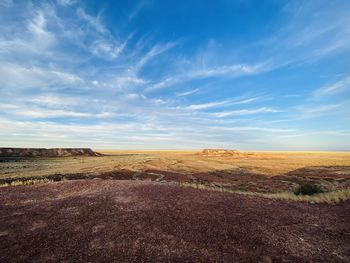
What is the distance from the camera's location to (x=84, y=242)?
816 cm

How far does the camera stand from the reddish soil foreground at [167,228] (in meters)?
7.41

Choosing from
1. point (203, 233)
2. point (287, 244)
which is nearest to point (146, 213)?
point (203, 233)

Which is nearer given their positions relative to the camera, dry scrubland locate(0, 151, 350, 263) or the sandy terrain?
dry scrubland locate(0, 151, 350, 263)

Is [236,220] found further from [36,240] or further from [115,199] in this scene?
[36,240]

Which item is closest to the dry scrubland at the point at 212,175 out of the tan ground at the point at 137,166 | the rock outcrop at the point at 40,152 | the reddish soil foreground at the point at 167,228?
the tan ground at the point at 137,166

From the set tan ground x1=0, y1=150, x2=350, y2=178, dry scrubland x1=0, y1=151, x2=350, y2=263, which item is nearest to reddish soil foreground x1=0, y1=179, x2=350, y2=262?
dry scrubland x1=0, y1=151, x2=350, y2=263

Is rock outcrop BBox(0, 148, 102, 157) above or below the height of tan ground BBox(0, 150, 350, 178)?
above

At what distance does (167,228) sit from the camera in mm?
9234

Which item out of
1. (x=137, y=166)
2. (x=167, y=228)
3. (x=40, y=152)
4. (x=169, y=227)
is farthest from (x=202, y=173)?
(x=40, y=152)

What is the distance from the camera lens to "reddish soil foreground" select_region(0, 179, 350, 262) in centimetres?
741

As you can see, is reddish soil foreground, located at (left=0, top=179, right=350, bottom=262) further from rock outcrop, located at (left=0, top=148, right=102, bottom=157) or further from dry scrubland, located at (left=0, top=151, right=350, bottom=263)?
rock outcrop, located at (left=0, top=148, right=102, bottom=157)

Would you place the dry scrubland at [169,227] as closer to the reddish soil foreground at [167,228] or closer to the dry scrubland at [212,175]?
the reddish soil foreground at [167,228]

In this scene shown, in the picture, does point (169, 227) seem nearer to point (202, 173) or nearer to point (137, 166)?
point (202, 173)

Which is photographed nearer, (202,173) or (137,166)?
(202,173)
